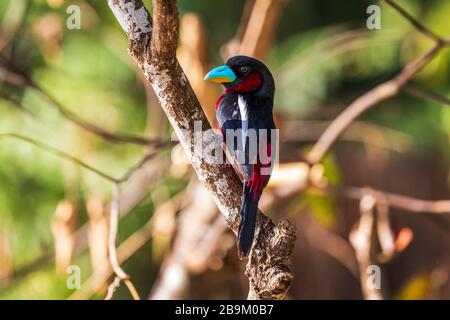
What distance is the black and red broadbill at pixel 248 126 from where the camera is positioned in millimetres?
1860

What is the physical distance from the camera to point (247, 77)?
7.02 ft

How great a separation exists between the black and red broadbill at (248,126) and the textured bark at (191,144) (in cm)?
5

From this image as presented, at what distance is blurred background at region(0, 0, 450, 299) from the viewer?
3.51m

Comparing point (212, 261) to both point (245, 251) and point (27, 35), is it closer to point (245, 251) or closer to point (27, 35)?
point (245, 251)

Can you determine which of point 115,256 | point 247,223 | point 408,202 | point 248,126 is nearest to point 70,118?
point 115,256

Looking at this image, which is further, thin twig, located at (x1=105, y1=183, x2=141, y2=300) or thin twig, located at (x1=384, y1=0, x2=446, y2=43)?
thin twig, located at (x1=384, y1=0, x2=446, y2=43)

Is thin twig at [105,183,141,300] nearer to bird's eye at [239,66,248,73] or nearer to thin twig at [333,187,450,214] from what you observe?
bird's eye at [239,66,248,73]

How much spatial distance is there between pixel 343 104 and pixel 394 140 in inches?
20.2

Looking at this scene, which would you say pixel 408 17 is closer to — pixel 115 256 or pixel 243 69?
pixel 243 69

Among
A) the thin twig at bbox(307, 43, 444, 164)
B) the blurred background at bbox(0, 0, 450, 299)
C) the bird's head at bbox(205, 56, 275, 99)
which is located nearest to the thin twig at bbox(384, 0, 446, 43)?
the thin twig at bbox(307, 43, 444, 164)

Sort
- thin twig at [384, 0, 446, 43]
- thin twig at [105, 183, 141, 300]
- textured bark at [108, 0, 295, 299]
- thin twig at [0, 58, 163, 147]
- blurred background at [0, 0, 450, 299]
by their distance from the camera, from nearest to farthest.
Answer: textured bark at [108, 0, 295, 299] < thin twig at [105, 183, 141, 300] < thin twig at [384, 0, 446, 43] < thin twig at [0, 58, 163, 147] < blurred background at [0, 0, 450, 299]

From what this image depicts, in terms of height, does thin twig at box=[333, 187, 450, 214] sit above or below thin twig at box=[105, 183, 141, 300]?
above

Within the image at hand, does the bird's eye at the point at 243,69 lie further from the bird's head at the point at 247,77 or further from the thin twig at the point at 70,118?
the thin twig at the point at 70,118

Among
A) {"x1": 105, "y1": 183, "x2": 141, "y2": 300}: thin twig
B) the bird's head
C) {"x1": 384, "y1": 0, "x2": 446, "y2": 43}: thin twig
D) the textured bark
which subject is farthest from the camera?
{"x1": 384, "y1": 0, "x2": 446, "y2": 43}: thin twig
